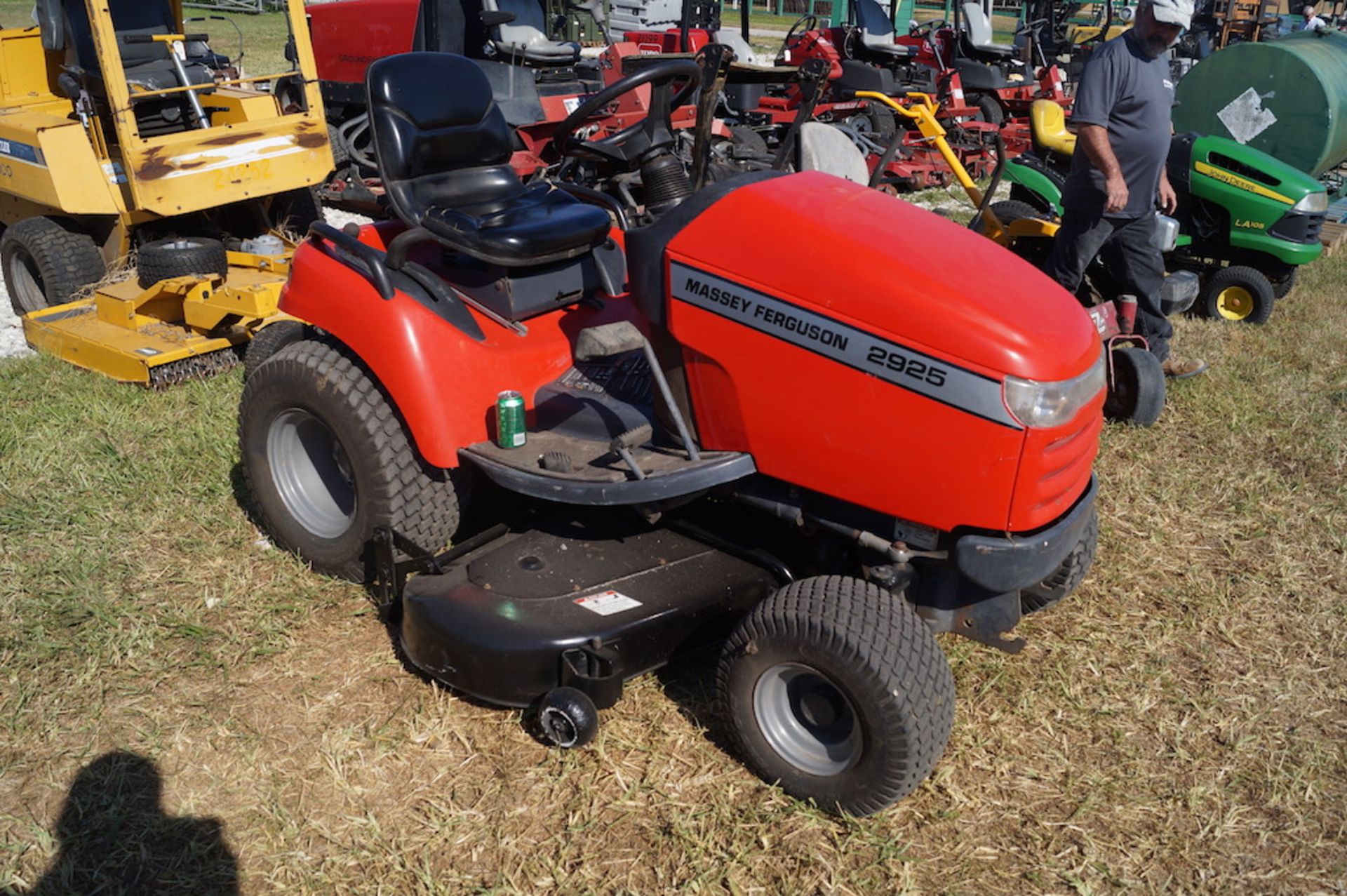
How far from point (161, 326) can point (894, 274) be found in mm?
3727

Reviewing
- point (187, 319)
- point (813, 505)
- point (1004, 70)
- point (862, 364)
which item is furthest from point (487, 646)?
point (1004, 70)

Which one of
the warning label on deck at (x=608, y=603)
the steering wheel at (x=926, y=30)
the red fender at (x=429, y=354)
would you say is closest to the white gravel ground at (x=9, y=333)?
the red fender at (x=429, y=354)

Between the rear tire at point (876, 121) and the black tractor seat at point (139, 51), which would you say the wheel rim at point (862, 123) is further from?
the black tractor seat at point (139, 51)

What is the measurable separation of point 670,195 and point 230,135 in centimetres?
344

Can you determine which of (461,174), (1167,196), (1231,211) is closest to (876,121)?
(1231,211)

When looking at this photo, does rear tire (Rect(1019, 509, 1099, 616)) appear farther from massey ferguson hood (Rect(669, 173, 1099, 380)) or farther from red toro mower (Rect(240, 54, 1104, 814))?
massey ferguson hood (Rect(669, 173, 1099, 380))

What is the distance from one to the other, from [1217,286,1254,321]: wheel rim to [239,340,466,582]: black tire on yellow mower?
15.7 ft

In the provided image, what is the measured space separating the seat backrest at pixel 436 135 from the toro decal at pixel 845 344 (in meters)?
1.08

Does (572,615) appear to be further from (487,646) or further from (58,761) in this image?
(58,761)

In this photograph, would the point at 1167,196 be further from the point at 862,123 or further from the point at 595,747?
the point at 862,123

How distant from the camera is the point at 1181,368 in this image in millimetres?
4910

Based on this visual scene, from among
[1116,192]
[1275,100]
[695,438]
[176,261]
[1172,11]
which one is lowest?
[1275,100]

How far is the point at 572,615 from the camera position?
2484 mm

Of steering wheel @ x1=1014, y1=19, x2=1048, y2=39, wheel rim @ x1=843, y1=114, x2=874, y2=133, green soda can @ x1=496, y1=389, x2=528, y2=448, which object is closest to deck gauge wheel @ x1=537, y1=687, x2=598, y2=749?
green soda can @ x1=496, y1=389, x2=528, y2=448
